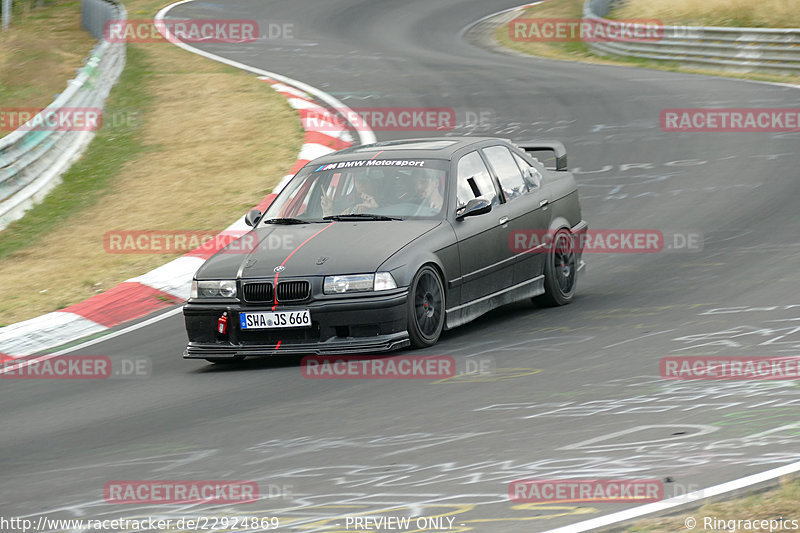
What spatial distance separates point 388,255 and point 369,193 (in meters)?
1.01

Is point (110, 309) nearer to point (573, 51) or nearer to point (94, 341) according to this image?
point (94, 341)

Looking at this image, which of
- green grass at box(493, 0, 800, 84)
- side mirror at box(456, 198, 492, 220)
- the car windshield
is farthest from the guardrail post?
side mirror at box(456, 198, 492, 220)

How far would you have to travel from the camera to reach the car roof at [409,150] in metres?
9.21

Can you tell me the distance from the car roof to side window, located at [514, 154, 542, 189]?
0.38 metres

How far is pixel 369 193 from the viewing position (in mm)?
8969

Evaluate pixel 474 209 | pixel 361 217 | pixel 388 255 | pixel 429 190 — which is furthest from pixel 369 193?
pixel 388 255

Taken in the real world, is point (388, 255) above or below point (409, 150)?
below

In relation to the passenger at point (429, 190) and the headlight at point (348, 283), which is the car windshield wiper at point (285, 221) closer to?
the passenger at point (429, 190)

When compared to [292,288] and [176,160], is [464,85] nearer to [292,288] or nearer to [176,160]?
[176,160]

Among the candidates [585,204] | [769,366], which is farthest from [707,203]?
[769,366]

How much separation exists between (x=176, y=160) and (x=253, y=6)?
21879mm

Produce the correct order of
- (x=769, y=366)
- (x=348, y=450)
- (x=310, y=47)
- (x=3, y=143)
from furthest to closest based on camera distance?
(x=310, y=47), (x=3, y=143), (x=769, y=366), (x=348, y=450)

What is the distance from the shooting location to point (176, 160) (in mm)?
16312

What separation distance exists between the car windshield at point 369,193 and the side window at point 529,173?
3.34ft
